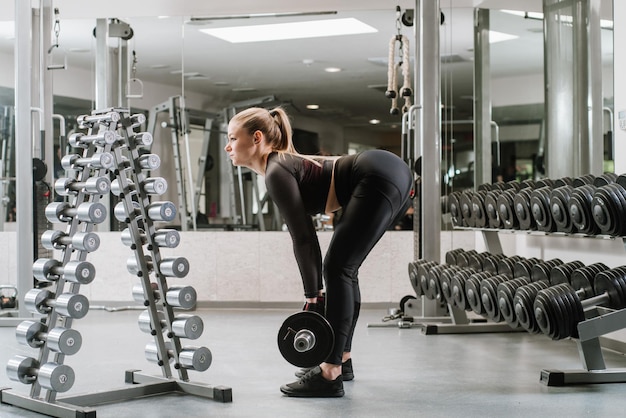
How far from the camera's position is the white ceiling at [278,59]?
20.9ft

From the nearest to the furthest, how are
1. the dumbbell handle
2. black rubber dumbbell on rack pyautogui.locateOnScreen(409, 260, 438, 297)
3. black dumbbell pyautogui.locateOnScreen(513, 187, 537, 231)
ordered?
the dumbbell handle → black dumbbell pyautogui.locateOnScreen(513, 187, 537, 231) → black rubber dumbbell on rack pyautogui.locateOnScreen(409, 260, 438, 297)

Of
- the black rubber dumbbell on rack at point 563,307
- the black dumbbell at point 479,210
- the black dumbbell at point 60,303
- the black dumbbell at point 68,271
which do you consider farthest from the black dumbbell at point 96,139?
the black dumbbell at point 479,210

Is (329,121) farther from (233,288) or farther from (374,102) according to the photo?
(233,288)

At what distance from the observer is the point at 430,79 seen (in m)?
5.29

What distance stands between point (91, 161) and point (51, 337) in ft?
1.98

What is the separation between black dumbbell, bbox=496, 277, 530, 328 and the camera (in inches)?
144

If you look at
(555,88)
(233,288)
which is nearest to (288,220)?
(555,88)

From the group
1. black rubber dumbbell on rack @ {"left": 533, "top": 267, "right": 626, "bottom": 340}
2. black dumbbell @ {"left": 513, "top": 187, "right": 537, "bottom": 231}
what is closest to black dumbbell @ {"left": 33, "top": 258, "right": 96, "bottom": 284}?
black rubber dumbbell on rack @ {"left": 533, "top": 267, "right": 626, "bottom": 340}

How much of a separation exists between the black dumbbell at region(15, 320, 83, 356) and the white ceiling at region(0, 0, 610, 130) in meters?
4.10

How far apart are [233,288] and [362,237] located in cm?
362

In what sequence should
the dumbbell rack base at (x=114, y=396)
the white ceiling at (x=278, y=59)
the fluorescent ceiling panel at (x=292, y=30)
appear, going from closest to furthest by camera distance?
the dumbbell rack base at (x=114, y=396) → the white ceiling at (x=278, y=59) → the fluorescent ceiling panel at (x=292, y=30)

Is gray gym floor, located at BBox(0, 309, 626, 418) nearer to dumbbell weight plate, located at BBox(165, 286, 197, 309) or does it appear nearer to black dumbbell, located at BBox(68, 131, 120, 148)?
dumbbell weight plate, located at BBox(165, 286, 197, 309)

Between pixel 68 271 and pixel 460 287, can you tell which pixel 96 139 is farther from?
pixel 460 287

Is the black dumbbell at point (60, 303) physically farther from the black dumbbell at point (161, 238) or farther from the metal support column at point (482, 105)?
the metal support column at point (482, 105)
